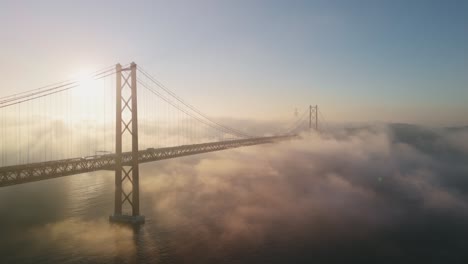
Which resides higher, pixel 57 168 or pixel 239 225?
pixel 57 168

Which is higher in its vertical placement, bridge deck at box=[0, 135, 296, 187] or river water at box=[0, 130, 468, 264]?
bridge deck at box=[0, 135, 296, 187]

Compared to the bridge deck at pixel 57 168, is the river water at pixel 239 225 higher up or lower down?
lower down

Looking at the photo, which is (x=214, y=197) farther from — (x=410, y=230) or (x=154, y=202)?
(x=410, y=230)

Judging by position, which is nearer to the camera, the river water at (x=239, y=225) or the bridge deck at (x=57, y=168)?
the bridge deck at (x=57, y=168)

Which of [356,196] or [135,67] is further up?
[135,67]

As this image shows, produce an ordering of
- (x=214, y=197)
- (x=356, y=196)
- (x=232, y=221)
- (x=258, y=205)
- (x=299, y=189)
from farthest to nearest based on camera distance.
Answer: (x=299, y=189)
(x=356, y=196)
(x=214, y=197)
(x=258, y=205)
(x=232, y=221)

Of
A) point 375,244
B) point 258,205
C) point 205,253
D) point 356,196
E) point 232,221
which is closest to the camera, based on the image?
point 205,253

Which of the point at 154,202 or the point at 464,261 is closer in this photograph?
the point at 464,261

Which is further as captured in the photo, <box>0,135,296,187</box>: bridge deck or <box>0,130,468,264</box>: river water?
<box>0,130,468,264</box>: river water

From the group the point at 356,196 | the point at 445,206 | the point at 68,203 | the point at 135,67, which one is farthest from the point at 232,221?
the point at 445,206

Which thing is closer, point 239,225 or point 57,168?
point 57,168
